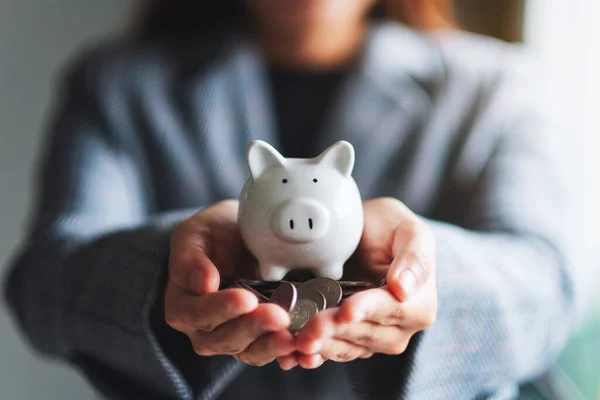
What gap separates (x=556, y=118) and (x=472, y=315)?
0.36 m

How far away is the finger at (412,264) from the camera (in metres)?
0.34

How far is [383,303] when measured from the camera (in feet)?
1.12

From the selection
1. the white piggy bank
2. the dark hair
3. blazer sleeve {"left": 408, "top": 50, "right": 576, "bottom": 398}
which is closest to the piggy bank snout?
the white piggy bank

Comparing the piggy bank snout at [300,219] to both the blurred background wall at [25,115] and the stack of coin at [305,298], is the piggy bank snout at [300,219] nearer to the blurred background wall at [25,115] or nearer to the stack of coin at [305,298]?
the stack of coin at [305,298]

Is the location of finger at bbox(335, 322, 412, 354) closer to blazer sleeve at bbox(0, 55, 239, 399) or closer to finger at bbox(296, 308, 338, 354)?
finger at bbox(296, 308, 338, 354)

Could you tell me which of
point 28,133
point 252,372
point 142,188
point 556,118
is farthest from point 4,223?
point 556,118

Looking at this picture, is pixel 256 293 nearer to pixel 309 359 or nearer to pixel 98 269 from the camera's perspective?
pixel 309 359

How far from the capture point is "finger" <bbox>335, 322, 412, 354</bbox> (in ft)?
1.13

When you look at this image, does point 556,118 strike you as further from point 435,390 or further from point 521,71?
point 435,390

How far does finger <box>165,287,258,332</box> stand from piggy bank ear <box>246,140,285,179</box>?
0.08 meters

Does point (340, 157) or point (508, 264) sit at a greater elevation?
point (340, 157)

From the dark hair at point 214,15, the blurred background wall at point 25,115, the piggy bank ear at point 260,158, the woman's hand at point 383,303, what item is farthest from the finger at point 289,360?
the blurred background wall at point 25,115

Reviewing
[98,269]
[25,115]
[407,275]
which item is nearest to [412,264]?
[407,275]

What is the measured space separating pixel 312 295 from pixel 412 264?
0.19ft
